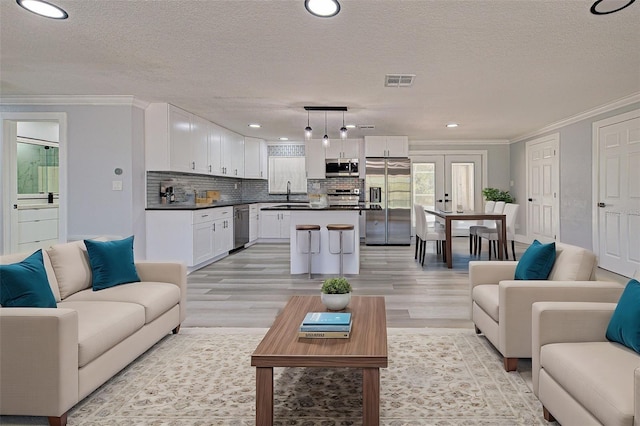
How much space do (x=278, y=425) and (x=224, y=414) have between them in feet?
0.99

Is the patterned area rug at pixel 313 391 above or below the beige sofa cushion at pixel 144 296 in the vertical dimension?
below

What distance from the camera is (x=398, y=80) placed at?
425 centimetres

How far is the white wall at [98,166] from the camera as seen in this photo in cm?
508

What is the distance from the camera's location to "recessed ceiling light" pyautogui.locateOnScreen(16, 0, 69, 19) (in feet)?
8.44

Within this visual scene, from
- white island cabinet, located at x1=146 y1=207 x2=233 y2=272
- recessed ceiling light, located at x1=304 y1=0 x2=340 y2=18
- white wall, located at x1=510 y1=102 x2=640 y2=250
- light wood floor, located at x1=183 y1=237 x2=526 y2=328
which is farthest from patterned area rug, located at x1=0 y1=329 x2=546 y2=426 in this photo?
white wall, located at x1=510 y1=102 x2=640 y2=250

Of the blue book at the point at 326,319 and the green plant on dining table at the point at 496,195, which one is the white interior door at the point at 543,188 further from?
the blue book at the point at 326,319

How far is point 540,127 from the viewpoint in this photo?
738 centimetres

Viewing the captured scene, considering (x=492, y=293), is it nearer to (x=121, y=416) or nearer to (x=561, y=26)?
(x=561, y=26)

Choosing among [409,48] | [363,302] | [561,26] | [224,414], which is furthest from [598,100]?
[224,414]

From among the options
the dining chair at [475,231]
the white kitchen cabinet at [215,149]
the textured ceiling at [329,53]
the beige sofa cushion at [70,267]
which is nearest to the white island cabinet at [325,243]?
the textured ceiling at [329,53]

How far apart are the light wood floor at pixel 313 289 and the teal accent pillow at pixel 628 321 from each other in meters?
1.55

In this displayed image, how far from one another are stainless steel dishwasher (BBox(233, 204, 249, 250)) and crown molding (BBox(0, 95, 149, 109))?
2865 mm

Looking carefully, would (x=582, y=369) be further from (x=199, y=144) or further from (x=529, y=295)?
(x=199, y=144)

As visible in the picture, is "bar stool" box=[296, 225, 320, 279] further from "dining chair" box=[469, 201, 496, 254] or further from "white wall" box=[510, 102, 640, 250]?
"white wall" box=[510, 102, 640, 250]
